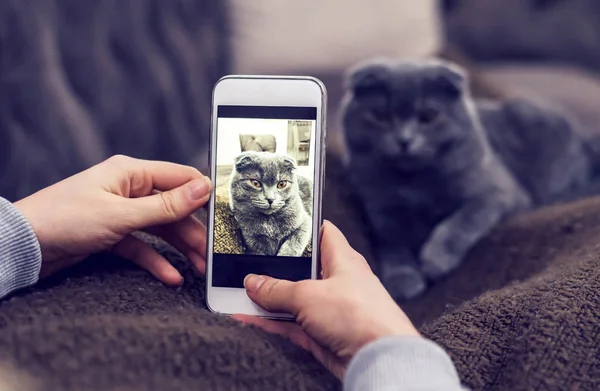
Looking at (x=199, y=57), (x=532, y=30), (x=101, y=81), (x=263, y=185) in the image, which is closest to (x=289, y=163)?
(x=263, y=185)

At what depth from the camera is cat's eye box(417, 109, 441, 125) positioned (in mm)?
1075

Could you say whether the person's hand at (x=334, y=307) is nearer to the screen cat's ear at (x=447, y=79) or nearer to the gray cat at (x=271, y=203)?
the gray cat at (x=271, y=203)

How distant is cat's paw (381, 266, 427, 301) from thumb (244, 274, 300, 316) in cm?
39

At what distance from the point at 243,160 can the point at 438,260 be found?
0.49 m

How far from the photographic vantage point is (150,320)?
1.76 feet

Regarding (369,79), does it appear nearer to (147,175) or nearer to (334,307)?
(147,175)

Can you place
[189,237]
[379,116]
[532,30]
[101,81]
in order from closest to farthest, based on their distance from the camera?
[189,237], [379,116], [101,81], [532,30]

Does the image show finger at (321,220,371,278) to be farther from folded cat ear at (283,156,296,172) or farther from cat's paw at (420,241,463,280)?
cat's paw at (420,241,463,280)

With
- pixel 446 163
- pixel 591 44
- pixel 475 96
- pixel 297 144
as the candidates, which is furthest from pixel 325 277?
pixel 591 44

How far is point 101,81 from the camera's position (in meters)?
1.21

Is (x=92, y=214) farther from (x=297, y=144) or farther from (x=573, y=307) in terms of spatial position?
(x=573, y=307)

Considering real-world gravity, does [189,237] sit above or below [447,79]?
below

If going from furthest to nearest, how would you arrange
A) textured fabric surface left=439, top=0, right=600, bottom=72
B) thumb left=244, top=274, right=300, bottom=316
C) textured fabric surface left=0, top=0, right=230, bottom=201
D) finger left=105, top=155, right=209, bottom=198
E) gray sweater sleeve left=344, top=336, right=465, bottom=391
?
textured fabric surface left=439, top=0, right=600, bottom=72, textured fabric surface left=0, top=0, right=230, bottom=201, finger left=105, top=155, right=209, bottom=198, thumb left=244, top=274, right=300, bottom=316, gray sweater sleeve left=344, top=336, right=465, bottom=391

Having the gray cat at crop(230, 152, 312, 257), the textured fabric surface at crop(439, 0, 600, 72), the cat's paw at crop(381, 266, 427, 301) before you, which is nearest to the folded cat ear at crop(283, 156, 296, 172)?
the gray cat at crop(230, 152, 312, 257)
